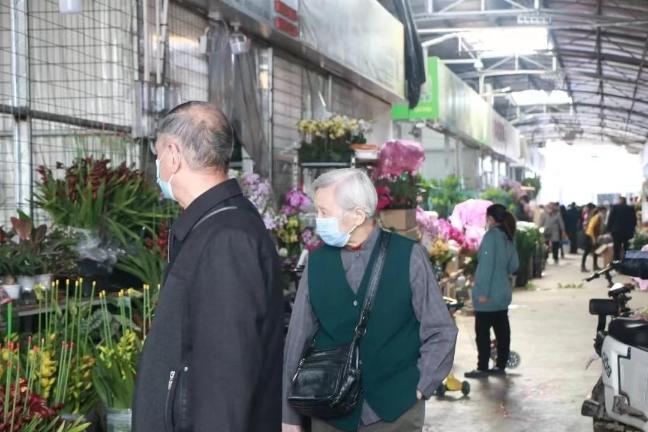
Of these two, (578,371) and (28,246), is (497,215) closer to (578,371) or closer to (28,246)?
(578,371)

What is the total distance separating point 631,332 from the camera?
4629 millimetres

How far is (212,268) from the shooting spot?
223 cm

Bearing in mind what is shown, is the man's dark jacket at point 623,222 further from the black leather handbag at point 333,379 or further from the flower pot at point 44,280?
the black leather handbag at point 333,379

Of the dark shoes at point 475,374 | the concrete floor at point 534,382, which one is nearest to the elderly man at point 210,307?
the concrete floor at point 534,382

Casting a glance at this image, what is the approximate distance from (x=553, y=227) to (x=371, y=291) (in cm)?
2013

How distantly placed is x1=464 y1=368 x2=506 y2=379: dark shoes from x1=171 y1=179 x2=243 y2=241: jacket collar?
5.98 metres

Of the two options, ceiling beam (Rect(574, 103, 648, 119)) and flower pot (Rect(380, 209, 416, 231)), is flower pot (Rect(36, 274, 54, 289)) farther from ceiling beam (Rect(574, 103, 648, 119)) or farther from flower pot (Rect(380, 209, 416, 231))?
ceiling beam (Rect(574, 103, 648, 119))

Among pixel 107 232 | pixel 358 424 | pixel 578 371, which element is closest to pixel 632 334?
pixel 358 424

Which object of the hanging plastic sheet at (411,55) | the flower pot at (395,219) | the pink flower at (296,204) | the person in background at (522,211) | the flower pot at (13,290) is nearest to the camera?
the flower pot at (13,290)

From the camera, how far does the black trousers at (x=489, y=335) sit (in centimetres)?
778

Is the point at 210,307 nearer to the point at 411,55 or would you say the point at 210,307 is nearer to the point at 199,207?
the point at 199,207

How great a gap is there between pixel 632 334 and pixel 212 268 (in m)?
2.98

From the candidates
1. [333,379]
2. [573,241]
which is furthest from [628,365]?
[573,241]

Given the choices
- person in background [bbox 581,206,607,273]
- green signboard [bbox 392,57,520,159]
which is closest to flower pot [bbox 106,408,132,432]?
green signboard [bbox 392,57,520,159]
